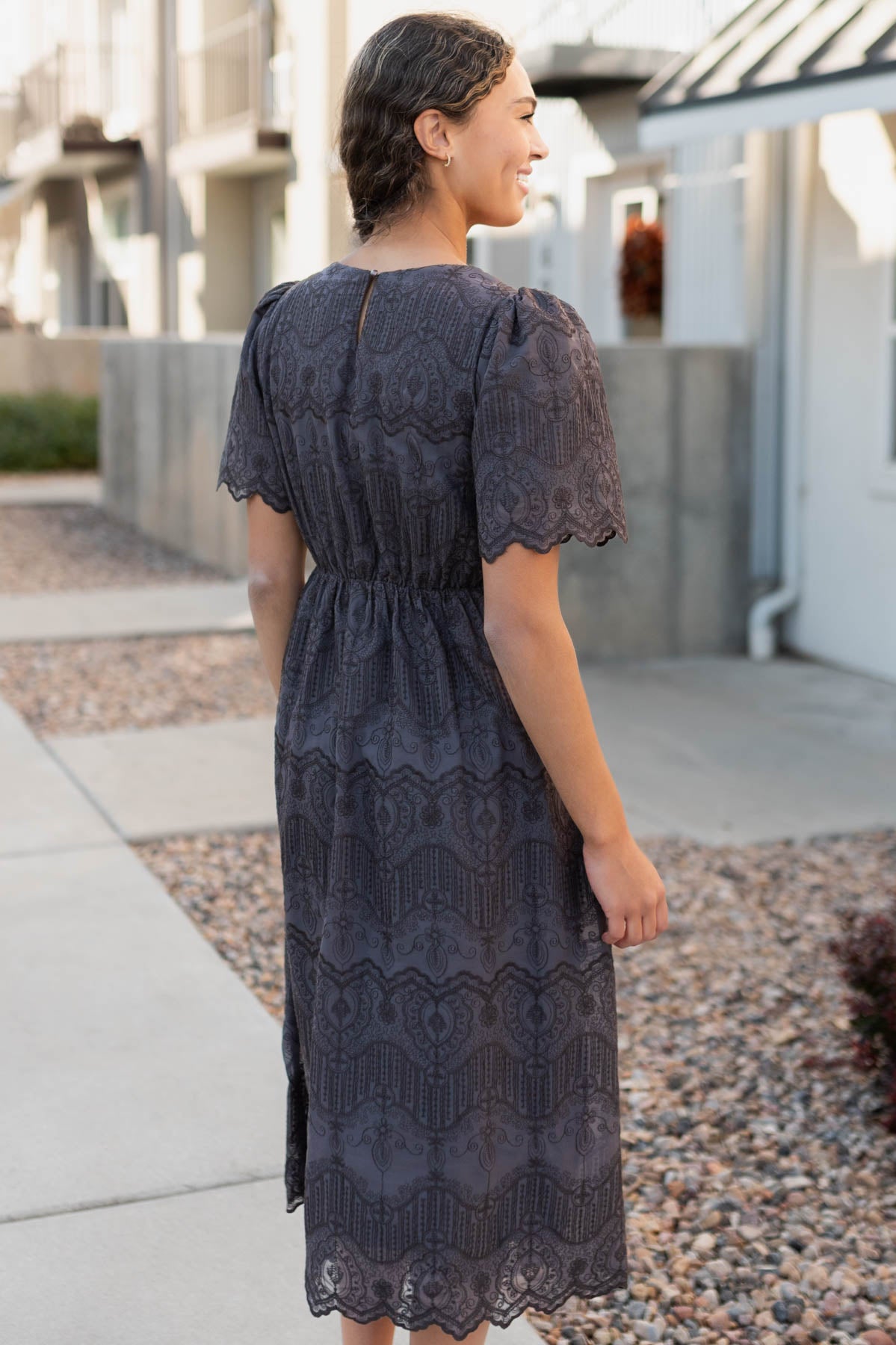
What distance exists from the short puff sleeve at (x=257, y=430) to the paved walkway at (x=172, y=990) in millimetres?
1318

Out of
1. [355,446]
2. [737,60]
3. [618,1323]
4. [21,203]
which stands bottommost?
[618,1323]

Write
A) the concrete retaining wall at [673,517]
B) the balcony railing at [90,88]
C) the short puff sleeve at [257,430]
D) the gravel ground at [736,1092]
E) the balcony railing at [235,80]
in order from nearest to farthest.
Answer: the short puff sleeve at [257,430]
the gravel ground at [736,1092]
the concrete retaining wall at [673,517]
the balcony railing at [235,80]
the balcony railing at [90,88]

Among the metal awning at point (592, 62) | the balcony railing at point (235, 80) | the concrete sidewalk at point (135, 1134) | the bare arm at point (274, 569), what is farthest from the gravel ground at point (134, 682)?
the balcony railing at point (235, 80)

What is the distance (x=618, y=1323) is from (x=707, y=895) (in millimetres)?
2118

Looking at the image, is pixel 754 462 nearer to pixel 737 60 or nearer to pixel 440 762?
pixel 737 60

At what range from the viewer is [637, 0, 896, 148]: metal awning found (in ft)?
19.7

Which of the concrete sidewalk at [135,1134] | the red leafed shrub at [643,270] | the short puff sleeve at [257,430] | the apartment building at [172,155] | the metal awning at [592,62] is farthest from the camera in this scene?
the apartment building at [172,155]

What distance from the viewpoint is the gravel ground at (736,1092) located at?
107 inches

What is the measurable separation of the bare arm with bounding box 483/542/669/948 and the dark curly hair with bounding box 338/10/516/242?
1.52ft

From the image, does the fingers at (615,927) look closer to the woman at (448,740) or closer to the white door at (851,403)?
the woman at (448,740)

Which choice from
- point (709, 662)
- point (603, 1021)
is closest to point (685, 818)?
point (709, 662)

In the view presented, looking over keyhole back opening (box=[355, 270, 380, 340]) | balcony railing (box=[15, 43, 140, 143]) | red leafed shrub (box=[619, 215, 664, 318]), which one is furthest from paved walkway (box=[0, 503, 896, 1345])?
balcony railing (box=[15, 43, 140, 143])

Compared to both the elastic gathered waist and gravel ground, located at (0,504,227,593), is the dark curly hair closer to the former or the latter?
the elastic gathered waist

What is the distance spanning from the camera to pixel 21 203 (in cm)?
2595
